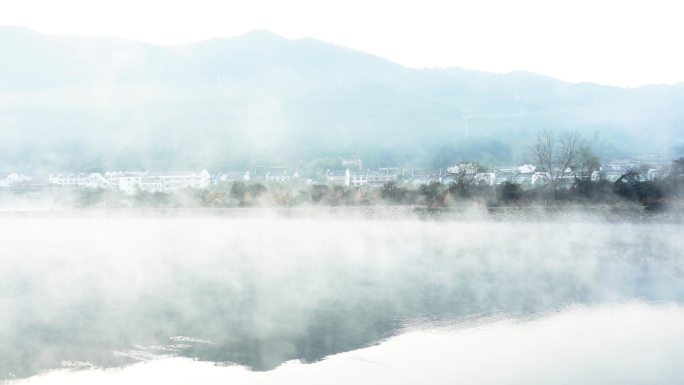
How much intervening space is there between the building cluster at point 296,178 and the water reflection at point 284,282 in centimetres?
155

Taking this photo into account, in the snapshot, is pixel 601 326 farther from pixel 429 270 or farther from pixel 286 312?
pixel 286 312

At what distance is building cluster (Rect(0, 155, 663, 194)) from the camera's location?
10430 mm

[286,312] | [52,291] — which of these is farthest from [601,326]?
[52,291]

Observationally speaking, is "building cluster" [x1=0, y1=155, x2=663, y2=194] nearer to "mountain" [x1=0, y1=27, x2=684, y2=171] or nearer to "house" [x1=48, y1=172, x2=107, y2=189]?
"house" [x1=48, y1=172, x2=107, y2=189]

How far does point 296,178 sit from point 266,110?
1313 cm

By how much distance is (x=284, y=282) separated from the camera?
18.2ft

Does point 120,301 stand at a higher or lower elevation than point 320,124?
lower

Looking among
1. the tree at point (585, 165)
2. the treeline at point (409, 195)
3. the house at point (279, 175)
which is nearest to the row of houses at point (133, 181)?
the treeline at point (409, 195)

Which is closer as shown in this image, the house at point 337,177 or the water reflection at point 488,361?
the water reflection at point 488,361

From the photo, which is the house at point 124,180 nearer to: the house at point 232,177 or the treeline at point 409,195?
the treeline at point 409,195

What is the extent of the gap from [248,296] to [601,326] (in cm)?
283

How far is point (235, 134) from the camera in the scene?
19.9 m

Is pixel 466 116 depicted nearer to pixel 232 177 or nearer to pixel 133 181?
pixel 232 177

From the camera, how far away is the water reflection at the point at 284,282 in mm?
4031
